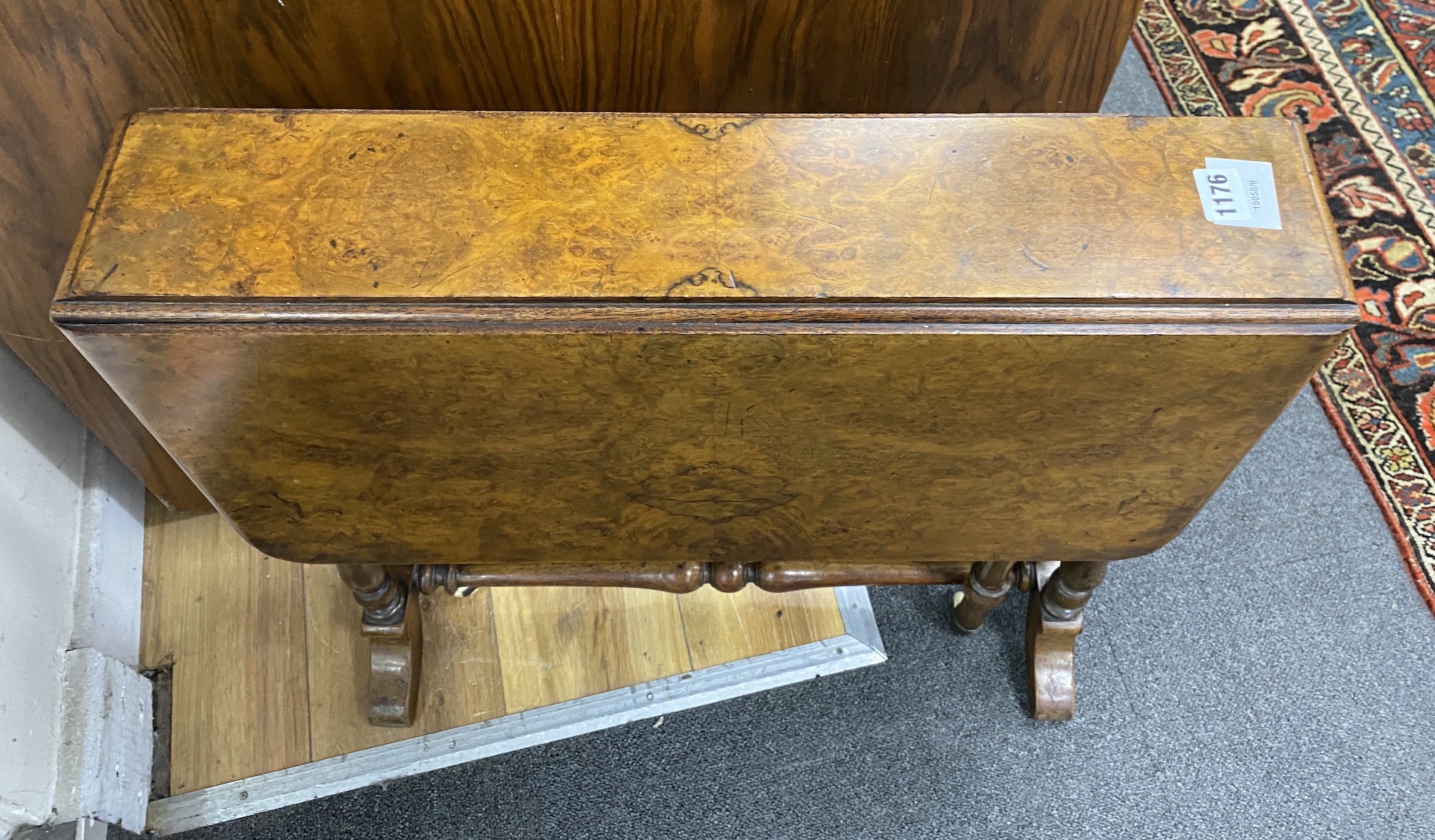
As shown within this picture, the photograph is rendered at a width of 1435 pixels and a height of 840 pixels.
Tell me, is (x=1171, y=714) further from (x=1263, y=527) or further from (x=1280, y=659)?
(x=1263, y=527)

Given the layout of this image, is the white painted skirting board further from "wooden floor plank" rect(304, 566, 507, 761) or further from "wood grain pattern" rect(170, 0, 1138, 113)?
"wood grain pattern" rect(170, 0, 1138, 113)

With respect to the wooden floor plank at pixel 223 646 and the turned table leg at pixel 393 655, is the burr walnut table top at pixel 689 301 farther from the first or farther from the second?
the wooden floor plank at pixel 223 646

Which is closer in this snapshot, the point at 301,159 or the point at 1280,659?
the point at 301,159

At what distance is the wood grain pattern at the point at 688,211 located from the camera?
700mm

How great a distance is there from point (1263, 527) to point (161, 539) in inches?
63.7

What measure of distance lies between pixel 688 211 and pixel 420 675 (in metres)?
0.82

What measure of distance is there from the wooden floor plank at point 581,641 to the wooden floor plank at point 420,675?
0.03 m

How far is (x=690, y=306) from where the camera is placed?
0.69 metres

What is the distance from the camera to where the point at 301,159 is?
0.75 metres

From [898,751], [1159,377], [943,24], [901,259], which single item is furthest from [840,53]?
[898,751]

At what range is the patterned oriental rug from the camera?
4.89 feet

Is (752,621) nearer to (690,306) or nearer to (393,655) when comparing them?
(393,655)

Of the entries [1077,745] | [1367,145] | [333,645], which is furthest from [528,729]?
[1367,145]

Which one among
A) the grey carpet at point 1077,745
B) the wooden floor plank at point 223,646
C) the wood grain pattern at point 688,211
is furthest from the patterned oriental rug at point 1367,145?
the wooden floor plank at point 223,646
